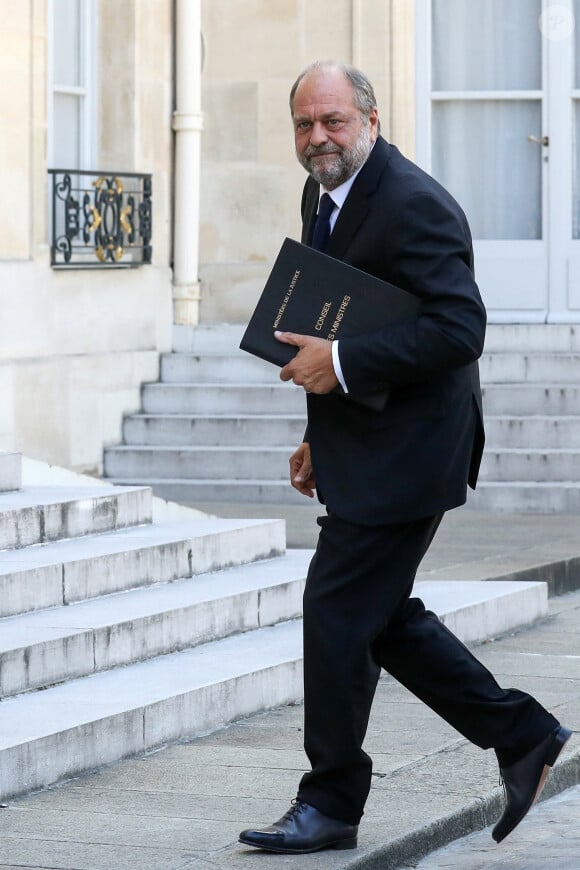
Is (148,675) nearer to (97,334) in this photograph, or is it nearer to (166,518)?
(166,518)

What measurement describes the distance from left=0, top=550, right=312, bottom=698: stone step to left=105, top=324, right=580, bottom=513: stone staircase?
12.7ft

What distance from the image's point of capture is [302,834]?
14.6ft

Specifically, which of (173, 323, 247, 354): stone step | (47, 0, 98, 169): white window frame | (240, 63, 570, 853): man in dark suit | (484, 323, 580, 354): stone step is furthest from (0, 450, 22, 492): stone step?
(484, 323, 580, 354): stone step

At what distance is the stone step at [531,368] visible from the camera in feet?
40.5

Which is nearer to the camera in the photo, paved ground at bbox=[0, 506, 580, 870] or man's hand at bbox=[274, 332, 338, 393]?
man's hand at bbox=[274, 332, 338, 393]

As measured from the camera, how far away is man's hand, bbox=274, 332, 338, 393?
432 centimetres

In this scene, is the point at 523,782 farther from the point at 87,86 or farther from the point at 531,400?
the point at 87,86

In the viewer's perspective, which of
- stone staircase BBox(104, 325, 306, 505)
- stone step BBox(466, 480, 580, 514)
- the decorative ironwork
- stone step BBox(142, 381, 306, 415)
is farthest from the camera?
stone step BBox(142, 381, 306, 415)

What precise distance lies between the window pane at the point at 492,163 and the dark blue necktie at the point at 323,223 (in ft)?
31.1

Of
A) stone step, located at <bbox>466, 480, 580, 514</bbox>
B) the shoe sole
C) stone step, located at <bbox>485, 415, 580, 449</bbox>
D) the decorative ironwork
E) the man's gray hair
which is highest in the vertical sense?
the decorative ironwork

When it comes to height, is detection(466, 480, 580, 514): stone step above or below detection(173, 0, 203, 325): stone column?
below

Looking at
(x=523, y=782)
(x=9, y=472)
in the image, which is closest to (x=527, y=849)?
(x=523, y=782)

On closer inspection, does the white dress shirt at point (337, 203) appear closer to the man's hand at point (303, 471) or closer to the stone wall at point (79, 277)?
the man's hand at point (303, 471)

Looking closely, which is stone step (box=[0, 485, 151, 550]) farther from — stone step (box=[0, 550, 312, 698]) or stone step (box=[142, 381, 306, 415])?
stone step (box=[142, 381, 306, 415])
